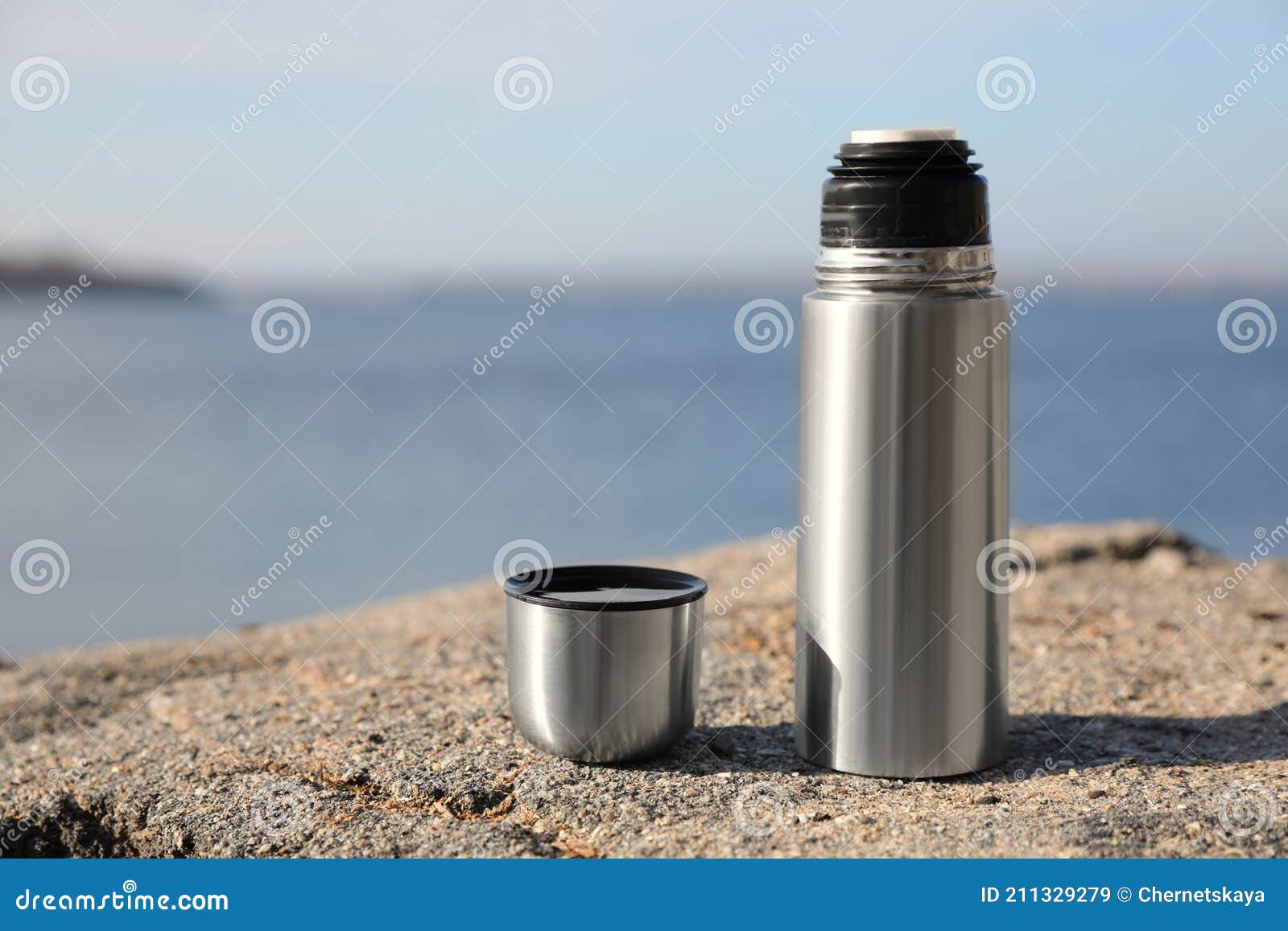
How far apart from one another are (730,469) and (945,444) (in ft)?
42.8

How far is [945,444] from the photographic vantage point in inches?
142

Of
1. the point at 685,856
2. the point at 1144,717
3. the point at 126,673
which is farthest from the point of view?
the point at 126,673

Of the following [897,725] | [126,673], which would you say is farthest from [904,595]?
[126,673]

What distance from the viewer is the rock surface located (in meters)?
3.33

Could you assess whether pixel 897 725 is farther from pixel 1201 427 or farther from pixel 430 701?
pixel 1201 427
